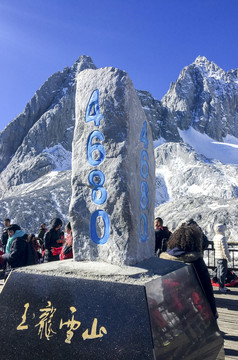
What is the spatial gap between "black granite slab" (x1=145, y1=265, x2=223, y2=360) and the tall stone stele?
513mm

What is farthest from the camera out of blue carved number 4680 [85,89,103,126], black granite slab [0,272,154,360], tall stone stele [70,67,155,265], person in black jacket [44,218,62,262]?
person in black jacket [44,218,62,262]

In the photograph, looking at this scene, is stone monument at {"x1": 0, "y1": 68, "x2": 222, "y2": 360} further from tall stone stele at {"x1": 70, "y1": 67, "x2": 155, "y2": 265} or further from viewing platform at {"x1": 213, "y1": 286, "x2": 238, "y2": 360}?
viewing platform at {"x1": 213, "y1": 286, "x2": 238, "y2": 360}

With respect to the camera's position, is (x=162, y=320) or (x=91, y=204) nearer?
(x=162, y=320)

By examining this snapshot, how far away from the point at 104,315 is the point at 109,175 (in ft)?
4.51

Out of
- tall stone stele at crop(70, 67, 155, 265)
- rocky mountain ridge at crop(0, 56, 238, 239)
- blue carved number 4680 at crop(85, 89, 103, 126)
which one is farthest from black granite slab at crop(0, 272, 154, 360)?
rocky mountain ridge at crop(0, 56, 238, 239)

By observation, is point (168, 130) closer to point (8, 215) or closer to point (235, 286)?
point (8, 215)

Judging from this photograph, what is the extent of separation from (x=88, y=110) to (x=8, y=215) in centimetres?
3707

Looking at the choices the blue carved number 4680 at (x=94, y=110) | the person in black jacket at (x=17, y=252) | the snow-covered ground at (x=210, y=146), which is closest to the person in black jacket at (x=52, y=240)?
the person in black jacket at (x=17, y=252)

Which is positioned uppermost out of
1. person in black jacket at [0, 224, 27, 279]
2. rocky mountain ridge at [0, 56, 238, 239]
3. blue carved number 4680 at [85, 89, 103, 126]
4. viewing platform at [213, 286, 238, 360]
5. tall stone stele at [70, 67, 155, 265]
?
rocky mountain ridge at [0, 56, 238, 239]

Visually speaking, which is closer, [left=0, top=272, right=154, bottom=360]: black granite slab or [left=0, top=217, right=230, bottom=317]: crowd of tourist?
[left=0, top=272, right=154, bottom=360]: black granite slab

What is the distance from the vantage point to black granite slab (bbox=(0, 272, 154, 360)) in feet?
7.64

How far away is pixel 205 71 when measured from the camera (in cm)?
12825

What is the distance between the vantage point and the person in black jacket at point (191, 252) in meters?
3.32

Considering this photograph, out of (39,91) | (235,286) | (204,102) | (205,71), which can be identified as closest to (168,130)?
(204,102)
